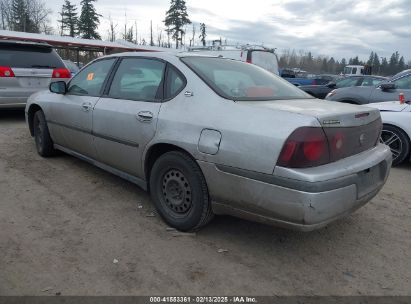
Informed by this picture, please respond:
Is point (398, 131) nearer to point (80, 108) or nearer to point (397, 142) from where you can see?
point (397, 142)

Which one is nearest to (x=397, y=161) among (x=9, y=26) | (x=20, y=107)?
(x=20, y=107)

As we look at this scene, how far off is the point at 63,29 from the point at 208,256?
212ft

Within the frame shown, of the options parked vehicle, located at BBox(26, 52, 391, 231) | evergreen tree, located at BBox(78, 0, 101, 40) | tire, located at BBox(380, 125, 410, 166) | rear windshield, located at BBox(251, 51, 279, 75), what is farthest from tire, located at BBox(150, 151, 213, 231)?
evergreen tree, located at BBox(78, 0, 101, 40)

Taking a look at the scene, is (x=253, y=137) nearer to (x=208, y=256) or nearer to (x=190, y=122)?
(x=190, y=122)

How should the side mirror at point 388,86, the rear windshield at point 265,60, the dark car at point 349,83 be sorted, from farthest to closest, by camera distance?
1. the rear windshield at point 265,60
2. the dark car at point 349,83
3. the side mirror at point 388,86

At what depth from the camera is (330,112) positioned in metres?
2.76

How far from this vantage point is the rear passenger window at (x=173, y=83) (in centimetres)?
329

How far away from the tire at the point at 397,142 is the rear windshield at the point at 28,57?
6331 mm

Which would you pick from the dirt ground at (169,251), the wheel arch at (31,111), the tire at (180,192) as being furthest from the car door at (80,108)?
the tire at (180,192)

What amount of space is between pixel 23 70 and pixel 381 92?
7271 mm

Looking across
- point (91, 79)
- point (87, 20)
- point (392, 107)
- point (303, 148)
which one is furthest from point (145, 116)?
point (87, 20)

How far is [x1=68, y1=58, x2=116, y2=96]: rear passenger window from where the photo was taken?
13.7ft

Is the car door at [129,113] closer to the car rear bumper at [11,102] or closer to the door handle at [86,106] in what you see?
the door handle at [86,106]

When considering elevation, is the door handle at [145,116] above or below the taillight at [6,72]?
below
